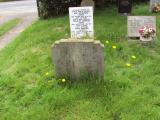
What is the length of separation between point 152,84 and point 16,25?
11294mm

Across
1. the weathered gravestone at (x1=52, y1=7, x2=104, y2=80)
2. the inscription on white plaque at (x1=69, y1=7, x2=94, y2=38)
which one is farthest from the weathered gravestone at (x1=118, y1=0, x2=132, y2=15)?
the weathered gravestone at (x1=52, y1=7, x2=104, y2=80)

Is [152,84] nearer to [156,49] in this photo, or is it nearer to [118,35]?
[156,49]

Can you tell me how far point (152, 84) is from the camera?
7.22 meters

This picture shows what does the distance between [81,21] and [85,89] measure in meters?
2.77

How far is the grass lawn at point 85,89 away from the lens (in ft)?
20.7

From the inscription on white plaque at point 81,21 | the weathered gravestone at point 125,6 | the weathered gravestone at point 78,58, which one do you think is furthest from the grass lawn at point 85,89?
the weathered gravestone at point 125,6

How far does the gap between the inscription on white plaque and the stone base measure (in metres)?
1.87


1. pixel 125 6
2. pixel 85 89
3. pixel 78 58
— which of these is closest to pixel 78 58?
pixel 78 58

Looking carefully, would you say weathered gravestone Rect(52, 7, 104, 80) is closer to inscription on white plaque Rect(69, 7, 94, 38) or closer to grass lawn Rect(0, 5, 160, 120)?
grass lawn Rect(0, 5, 160, 120)

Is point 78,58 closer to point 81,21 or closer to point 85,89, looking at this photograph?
point 85,89

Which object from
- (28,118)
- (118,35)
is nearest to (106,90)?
(28,118)

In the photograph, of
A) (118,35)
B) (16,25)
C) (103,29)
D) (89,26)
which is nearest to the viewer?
(89,26)

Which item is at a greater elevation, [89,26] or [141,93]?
[89,26]

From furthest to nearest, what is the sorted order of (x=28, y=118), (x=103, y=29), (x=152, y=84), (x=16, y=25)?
(x=16, y=25) → (x=103, y=29) → (x=152, y=84) → (x=28, y=118)
